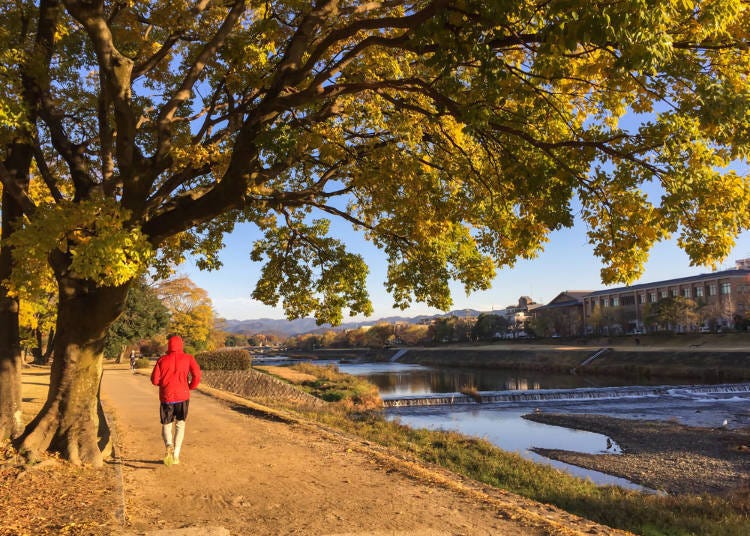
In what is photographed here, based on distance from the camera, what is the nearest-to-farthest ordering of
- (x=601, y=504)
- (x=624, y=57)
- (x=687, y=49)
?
(x=624, y=57)
(x=687, y=49)
(x=601, y=504)

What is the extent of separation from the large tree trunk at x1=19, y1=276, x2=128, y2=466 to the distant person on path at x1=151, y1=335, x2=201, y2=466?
0.94 m

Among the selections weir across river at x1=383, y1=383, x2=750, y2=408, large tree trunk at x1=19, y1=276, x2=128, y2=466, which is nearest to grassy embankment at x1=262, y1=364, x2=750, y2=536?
large tree trunk at x1=19, y1=276, x2=128, y2=466

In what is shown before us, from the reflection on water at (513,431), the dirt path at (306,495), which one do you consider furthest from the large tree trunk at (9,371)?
the reflection on water at (513,431)

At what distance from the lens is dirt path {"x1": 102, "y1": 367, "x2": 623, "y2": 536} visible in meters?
5.29

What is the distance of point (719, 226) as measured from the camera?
5.88 meters

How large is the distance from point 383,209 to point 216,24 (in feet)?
14.8

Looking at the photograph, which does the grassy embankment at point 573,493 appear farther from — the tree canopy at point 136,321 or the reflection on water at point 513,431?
the tree canopy at point 136,321

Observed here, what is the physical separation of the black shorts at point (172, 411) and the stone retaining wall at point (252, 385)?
1607cm

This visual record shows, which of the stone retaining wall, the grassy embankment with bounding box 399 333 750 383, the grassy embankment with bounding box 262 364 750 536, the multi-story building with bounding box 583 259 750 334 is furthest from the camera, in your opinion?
the multi-story building with bounding box 583 259 750 334

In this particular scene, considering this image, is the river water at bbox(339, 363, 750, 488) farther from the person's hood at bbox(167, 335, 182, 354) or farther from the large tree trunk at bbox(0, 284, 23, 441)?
the large tree trunk at bbox(0, 284, 23, 441)

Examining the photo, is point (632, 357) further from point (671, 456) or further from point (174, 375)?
point (174, 375)

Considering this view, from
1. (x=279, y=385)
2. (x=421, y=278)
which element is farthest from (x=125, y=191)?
(x=279, y=385)

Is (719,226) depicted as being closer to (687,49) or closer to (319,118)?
(687,49)

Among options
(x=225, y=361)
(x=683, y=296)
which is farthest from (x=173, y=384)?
(x=683, y=296)
